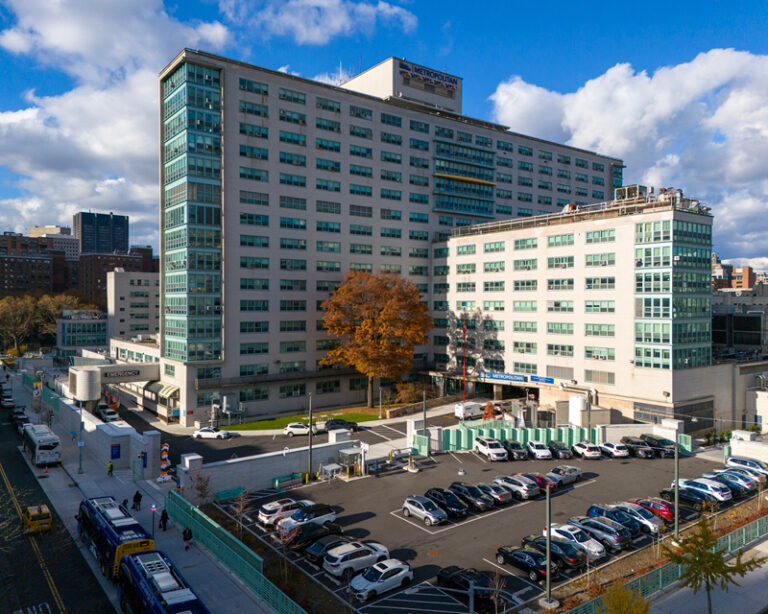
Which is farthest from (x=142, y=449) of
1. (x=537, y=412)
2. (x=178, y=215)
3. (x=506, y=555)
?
(x=537, y=412)

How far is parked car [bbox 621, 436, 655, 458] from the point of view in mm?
49625

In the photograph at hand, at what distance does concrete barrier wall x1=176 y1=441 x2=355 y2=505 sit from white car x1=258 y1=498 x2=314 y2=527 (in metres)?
4.52

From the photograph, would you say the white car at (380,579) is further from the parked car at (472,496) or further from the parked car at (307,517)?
the parked car at (472,496)

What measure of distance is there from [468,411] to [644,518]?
3265cm

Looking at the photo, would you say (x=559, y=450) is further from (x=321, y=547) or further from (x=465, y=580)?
(x=321, y=547)

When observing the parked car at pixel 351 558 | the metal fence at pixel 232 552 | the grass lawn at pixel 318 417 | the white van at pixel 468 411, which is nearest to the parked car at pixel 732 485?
the parked car at pixel 351 558

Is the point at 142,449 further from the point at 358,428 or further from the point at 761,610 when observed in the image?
the point at 761,610

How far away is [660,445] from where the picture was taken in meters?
51.0

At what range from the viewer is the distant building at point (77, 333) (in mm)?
131500

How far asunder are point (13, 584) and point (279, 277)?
50657mm

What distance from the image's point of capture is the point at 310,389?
Result: 250ft

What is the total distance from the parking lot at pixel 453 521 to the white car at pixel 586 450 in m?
0.91

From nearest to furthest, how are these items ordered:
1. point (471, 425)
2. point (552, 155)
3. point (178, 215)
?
point (471, 425) → point (178, 215) → point (552, 155)

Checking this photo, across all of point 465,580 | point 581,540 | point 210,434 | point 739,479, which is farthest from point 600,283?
point 465,580
